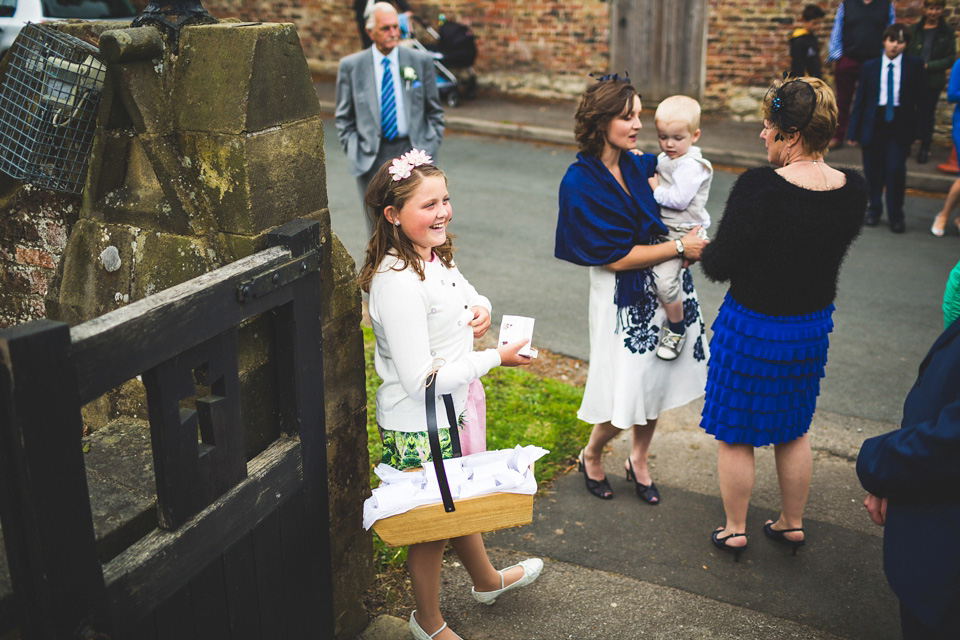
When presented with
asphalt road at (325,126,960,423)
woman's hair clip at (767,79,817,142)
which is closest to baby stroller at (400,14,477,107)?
asphalt road at (325,126,960,423)

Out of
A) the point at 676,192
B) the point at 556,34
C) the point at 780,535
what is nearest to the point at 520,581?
the point at 780,535

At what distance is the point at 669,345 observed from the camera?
4.01 m

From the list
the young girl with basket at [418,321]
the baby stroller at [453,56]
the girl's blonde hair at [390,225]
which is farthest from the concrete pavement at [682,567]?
the baby stroller at [453,56]

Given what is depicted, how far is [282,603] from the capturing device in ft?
9.03

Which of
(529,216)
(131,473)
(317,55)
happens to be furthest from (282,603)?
(317,55)

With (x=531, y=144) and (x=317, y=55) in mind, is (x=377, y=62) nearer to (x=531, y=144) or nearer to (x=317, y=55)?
(x=531, y=144)

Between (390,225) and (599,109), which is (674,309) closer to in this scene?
(599,109)

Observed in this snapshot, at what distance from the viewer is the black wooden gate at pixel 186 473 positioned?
5.81 feet

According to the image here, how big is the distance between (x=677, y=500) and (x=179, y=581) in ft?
8.86

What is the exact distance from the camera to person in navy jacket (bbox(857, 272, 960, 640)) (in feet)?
7.61

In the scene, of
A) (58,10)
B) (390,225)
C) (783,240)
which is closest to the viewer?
(390,225)

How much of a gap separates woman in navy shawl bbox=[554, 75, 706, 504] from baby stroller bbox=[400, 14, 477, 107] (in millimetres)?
10108

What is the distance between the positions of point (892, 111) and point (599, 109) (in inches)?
233

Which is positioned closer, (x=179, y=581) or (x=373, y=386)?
(x=179, y=581)
